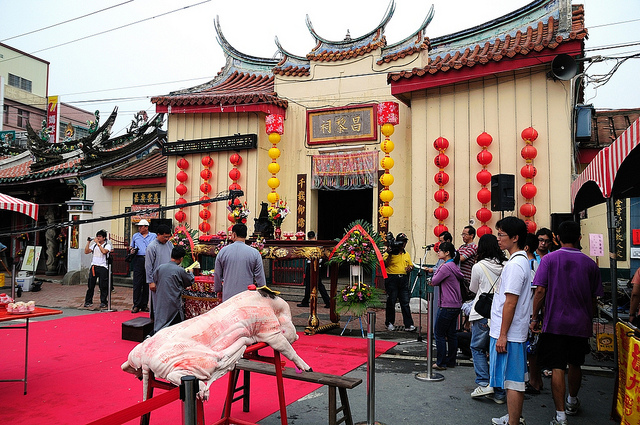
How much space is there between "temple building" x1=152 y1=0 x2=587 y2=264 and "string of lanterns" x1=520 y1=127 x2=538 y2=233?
0.03m

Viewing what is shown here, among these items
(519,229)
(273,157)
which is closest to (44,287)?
(273,157)

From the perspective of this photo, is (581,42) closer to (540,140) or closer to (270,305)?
(540,140)

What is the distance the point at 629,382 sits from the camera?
341 cm

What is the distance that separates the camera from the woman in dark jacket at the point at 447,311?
17.6ft

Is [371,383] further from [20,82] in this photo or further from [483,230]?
[20,82]

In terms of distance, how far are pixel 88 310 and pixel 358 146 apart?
7.26 metres

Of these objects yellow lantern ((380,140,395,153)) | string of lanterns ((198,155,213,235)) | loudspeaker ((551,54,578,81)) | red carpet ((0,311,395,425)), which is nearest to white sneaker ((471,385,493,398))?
red carpet ((0,311,395,425))

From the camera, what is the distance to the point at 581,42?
8422mm

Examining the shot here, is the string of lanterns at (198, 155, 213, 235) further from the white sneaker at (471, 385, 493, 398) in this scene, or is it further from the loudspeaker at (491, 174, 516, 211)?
the white sneaker at (471, 385, 493, 398)

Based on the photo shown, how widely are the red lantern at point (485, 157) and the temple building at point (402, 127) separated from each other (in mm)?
34

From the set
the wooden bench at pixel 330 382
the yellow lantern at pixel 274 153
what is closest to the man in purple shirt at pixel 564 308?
the wooden bench at pixel 330 382

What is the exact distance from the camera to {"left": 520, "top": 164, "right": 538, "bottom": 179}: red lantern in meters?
8.94

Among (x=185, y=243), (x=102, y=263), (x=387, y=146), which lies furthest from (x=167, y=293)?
(x=387, y=146)

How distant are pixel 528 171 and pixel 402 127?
3363mm
